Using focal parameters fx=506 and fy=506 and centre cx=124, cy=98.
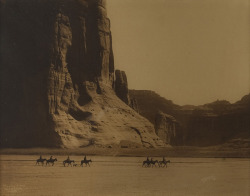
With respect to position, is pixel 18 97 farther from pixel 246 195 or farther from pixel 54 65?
pixel 246 195

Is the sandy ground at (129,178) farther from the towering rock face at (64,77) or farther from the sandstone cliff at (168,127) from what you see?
the towering rock face at (64,77)

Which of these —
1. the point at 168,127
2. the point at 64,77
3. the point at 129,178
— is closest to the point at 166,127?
the point at 168,127

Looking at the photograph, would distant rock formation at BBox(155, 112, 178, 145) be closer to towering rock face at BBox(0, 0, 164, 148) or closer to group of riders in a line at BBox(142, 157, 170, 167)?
towering rock face at BBox(0, 0, 164, 148)

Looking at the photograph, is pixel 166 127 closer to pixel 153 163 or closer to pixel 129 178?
pixel 153 163

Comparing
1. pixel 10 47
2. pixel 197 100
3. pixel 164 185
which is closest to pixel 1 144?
pixel 10 47

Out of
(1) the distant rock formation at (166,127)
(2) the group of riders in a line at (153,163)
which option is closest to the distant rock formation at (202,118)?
(1) the distant rock formation at (166,127)

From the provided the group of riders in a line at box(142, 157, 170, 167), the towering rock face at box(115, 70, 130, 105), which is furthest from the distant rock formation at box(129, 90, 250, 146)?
the group of riders in a line at box(142, 157, 170, 167)
